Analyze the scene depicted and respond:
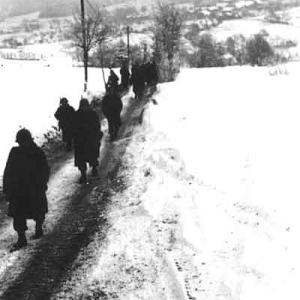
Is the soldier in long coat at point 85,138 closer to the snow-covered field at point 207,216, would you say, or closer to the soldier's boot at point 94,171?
the soldier's boot at point 94,171

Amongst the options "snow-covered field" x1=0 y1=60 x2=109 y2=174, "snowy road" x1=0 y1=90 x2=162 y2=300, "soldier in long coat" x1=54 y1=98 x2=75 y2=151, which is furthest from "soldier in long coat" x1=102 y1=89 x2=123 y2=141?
"snowy road" x1=0 y1=90 x2=162 y2=300

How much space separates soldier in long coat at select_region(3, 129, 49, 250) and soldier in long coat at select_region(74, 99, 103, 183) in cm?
280

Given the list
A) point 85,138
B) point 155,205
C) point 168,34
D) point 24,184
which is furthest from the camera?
point 168,34

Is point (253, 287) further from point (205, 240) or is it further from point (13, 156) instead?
point (13, 156)

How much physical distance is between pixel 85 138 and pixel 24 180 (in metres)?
3.15

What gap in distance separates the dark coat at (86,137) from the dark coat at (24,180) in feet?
9.30

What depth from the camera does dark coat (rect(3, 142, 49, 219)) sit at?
254 inches

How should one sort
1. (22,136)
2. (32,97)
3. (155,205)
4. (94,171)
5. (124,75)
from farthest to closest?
(124,75) < (32,97) < (94,171) < (155,205) < (22,136)

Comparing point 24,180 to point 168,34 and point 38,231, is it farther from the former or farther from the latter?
point 168,34

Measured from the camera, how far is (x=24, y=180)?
21.3 feet

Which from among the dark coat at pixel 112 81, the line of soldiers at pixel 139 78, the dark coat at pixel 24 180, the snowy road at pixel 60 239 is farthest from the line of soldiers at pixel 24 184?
the dark coat at pixel 112 81

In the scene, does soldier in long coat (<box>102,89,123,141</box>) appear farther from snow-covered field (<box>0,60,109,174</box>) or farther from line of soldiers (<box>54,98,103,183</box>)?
line of soldiers (<box>54,98,103,183</box>)

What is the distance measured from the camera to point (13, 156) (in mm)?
6453

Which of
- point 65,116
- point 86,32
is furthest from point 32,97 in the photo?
point 65,116
